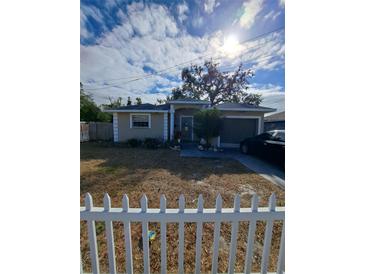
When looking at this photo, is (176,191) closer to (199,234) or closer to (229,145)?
(199,234)

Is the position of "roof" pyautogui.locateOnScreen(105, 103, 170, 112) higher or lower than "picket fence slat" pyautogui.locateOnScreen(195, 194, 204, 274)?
higher

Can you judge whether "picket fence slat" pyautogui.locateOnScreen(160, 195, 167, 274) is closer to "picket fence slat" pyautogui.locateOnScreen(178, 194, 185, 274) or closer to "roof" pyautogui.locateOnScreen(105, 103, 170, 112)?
"picket fence slat" pyautogui.locateOnScreen(178, 194, 185, 274)

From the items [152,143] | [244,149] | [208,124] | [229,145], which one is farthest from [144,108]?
[244,149]

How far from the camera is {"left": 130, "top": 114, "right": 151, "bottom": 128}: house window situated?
21.8 ft

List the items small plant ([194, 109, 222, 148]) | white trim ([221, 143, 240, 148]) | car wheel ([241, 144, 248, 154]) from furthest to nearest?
white trim ([221, 143, 240, 148]), small plant ([194, 109, 222, 148]), car wheel ([241, 144, 248, 154])

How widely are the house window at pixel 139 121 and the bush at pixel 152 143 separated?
2.13ft

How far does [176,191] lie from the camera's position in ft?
7.36

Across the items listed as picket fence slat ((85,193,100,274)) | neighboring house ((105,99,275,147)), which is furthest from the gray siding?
picket fence slat ((85,193,100,274))

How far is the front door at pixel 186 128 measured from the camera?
6852 millimetres

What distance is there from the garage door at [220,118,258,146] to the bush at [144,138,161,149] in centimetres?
224
